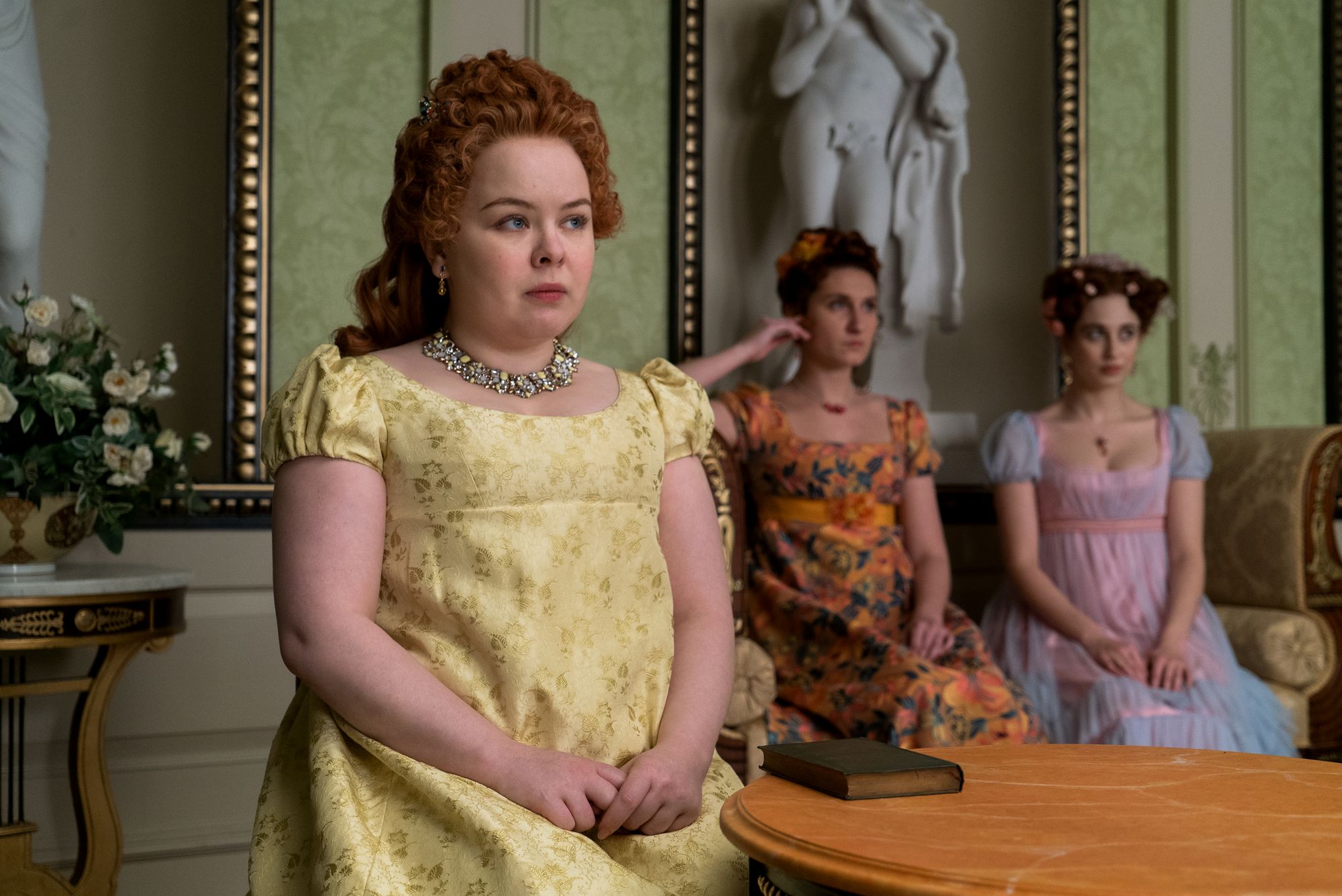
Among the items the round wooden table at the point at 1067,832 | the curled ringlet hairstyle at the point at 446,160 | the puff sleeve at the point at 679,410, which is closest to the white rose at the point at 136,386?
the curled ringlet hairstyle at the point at 446,160

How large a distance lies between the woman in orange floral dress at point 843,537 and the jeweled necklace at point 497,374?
1.35m

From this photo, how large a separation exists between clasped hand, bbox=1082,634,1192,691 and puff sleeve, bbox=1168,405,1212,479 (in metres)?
0.50

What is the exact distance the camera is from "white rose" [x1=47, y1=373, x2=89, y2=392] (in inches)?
95.5

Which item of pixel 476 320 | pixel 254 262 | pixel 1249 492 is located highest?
pixel 254 262

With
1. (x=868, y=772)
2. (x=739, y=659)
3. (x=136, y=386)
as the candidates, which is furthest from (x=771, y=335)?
(x=868, y=772)

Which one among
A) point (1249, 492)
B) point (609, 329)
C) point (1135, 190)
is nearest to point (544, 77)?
point (609, 329)

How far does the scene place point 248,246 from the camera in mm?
3117

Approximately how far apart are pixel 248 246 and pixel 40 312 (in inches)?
27.7

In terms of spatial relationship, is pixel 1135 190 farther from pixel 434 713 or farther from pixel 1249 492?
pixel 434 713

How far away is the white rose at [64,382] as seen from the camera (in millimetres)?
2426

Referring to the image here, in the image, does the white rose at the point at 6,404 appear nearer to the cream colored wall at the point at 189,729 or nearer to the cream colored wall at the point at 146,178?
the cream colored wall at the point at 189,729

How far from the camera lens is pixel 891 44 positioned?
145 inches

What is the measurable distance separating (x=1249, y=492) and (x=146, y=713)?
288cm

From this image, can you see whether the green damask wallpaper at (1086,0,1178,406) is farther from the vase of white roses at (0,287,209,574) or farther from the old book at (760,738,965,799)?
the old book at (760,738,965,799)
